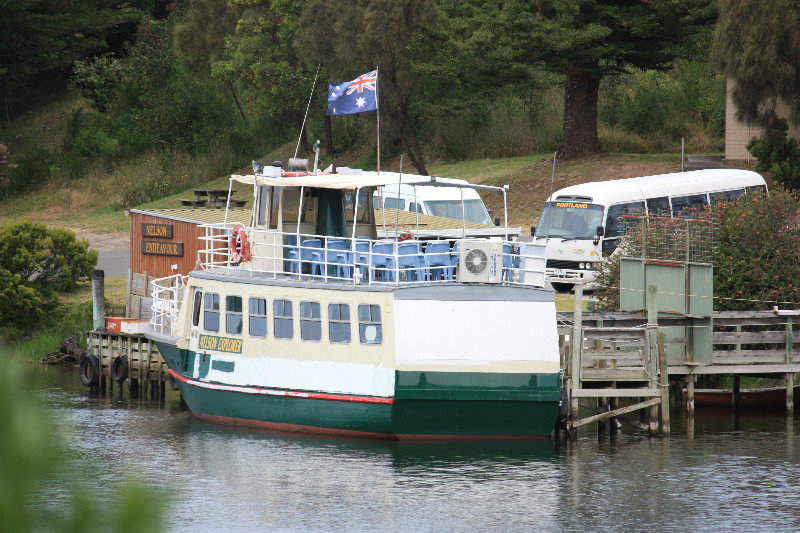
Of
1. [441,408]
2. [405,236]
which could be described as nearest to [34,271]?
[405,236]

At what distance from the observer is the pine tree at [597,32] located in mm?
40969

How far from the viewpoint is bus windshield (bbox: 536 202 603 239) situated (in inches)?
1266

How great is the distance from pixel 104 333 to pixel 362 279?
36.3 ft

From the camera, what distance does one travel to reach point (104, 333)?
95.4ft

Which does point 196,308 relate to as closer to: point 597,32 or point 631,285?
point 631,285

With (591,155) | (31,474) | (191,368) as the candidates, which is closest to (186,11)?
(591,155)

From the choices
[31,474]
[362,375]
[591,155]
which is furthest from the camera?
[591,155]

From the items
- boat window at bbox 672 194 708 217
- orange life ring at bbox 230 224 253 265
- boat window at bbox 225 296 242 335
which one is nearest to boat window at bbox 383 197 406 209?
boat window at bbox 672 194 708 217

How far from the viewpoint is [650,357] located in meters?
21.3

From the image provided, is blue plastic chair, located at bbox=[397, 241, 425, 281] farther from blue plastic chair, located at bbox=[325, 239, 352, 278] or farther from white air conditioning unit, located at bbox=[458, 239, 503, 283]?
white air conditioning unit, located at bbox=[458, 239, 503, 283]

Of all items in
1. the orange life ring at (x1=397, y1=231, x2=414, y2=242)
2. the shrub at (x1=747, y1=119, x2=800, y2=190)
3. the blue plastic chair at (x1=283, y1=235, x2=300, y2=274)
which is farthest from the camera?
the shrub at (x1=747, y1=119, x2=800, y2=190)

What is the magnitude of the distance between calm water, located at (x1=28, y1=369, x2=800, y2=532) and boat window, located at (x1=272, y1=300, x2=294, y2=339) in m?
2.05

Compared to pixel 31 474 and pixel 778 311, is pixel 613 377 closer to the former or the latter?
pixel 778 311

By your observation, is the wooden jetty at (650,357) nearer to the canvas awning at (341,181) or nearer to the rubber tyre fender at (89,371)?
the canvas awning at (341,181)
